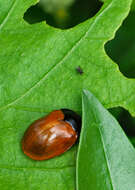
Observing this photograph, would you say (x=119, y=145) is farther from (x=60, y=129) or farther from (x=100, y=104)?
(x=60, y=129)

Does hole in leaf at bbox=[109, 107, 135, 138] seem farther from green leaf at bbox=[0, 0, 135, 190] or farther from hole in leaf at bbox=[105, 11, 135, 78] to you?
green leaf at bbox=[0, 0, 135, 190]

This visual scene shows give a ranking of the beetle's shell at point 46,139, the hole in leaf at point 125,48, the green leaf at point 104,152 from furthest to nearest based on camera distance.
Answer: the hole in leaf at point 125,48 → the beetle's shell at point 46,139 → the green leaf at point 104,152

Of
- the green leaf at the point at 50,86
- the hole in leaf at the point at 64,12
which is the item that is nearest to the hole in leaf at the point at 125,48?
the hole in leaf at the point at 64,12

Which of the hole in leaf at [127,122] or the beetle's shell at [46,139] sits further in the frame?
the hole in leaf at [127,122]

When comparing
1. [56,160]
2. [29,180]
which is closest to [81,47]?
[56,160]

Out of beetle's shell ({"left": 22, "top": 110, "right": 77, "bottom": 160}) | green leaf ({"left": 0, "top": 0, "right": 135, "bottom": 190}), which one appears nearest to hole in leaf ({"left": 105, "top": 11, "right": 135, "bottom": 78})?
green leaf ({"left": 0, "top": 0, "right": 135, "bottom": 190})

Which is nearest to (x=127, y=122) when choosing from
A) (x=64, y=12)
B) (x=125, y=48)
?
(x=125, y=48)

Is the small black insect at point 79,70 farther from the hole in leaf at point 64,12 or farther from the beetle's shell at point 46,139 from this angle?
the hole in leaf at point 64,12
